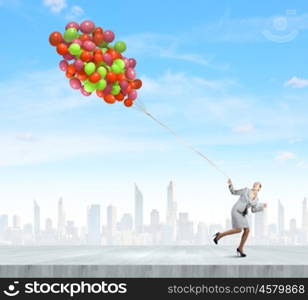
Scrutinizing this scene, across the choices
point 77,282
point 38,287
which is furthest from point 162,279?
point 38,287

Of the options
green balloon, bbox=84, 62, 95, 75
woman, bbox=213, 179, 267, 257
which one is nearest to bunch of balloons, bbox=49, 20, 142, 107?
green balloon, bbox=84, 62, 95, 75

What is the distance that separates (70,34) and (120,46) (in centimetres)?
92

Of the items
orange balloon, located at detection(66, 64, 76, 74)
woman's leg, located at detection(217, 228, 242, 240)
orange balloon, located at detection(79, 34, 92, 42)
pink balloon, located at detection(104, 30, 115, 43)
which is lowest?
woman's leg, located at detection(217, 228, 242, 240)

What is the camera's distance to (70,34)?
34.1ft

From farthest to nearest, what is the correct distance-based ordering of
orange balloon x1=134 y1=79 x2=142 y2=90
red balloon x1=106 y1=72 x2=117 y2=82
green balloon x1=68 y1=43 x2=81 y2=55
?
orange balloon x1=134 y1=79 x2=142 y2=90, red balloon x1=106 y1=72 x2=117 y2=82, green balloon x1=68 y1=43 x2=81 y2=55

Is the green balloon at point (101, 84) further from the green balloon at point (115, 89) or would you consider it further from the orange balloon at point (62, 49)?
the orange balloon at point (62, 49)

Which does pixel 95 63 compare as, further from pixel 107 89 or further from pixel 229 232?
pixel 229 232

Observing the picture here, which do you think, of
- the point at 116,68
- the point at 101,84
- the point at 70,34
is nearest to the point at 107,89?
the point at 101,84

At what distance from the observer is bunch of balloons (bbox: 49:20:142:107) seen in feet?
33.9

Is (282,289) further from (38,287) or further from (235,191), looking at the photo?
(38,287)

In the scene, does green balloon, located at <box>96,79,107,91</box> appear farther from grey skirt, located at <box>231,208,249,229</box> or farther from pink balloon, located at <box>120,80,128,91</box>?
grey skirt, located at <box>231,208,249,229</box>

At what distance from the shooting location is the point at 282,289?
9477 millimetres

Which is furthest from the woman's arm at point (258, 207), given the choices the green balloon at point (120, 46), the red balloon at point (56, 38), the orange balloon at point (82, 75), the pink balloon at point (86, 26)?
the red balloon at point (56, 38)

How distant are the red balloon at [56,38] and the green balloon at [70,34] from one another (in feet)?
0.32
